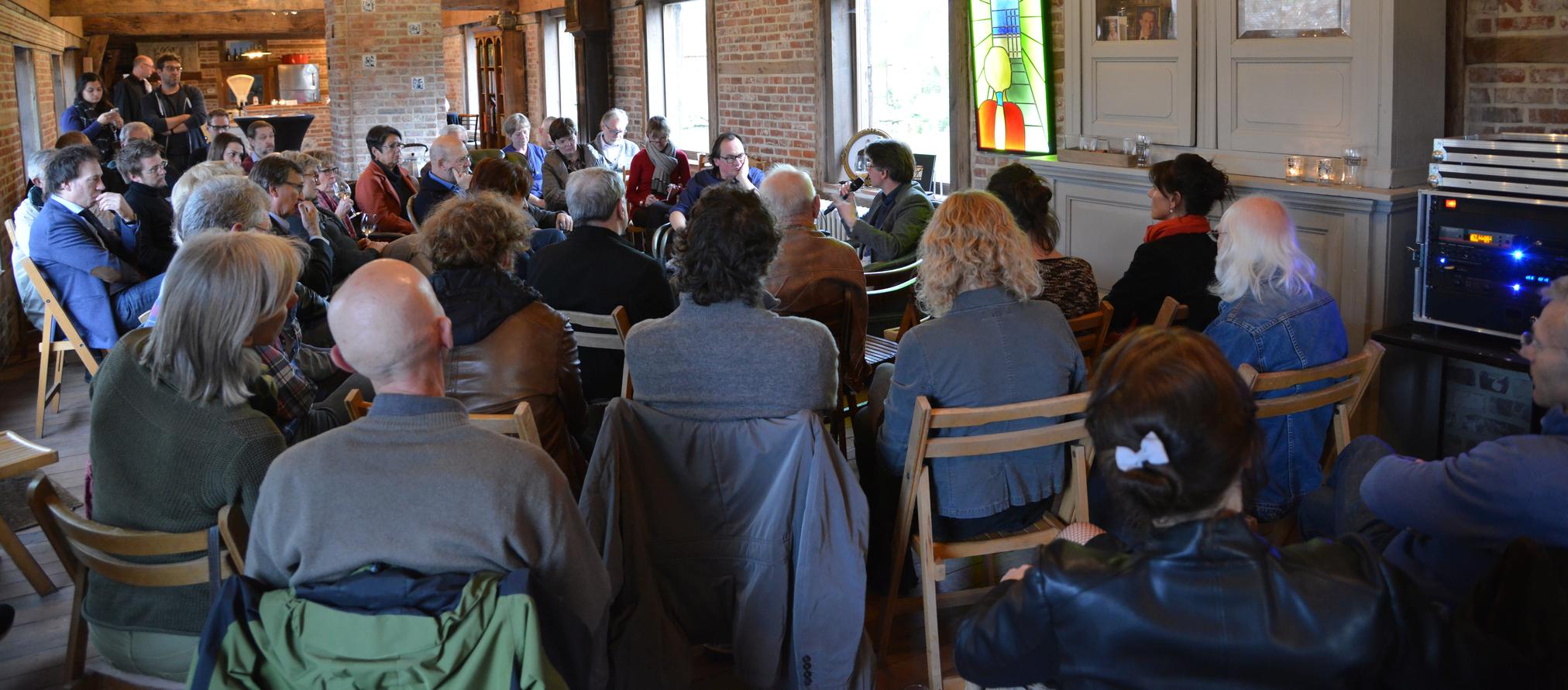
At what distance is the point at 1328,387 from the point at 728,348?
4.85 feet

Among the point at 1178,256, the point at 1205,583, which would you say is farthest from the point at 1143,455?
the point at 1178,256

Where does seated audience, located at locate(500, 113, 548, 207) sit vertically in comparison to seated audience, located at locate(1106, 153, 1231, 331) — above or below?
above

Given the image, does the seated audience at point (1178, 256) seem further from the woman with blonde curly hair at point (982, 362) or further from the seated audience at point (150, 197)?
the seated audience at point (150, 197)

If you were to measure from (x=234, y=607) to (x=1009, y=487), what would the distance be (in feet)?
5.81

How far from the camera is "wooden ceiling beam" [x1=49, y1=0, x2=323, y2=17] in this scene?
46.7 ft

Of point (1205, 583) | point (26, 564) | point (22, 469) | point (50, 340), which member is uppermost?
point (1205, 583)

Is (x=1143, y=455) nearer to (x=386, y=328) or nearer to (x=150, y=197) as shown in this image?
(x=386, y=328)

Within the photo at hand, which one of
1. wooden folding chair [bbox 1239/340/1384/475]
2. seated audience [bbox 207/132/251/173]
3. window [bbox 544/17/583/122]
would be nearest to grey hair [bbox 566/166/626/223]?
wooden folding chair [bbox 1239/340/1384/475]

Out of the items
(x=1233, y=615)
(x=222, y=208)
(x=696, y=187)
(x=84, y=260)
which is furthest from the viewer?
(x=696, y=187)

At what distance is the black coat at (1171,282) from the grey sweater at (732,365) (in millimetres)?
1651

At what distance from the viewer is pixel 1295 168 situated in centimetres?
455

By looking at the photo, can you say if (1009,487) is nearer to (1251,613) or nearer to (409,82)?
(1251,613)

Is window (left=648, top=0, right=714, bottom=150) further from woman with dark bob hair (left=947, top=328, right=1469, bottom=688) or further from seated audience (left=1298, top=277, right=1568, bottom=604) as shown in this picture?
woman with dark bob hair (left=947, top=328, right=1469, bottom=688)

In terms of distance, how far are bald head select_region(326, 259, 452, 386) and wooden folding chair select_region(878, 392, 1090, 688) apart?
1.10 m
